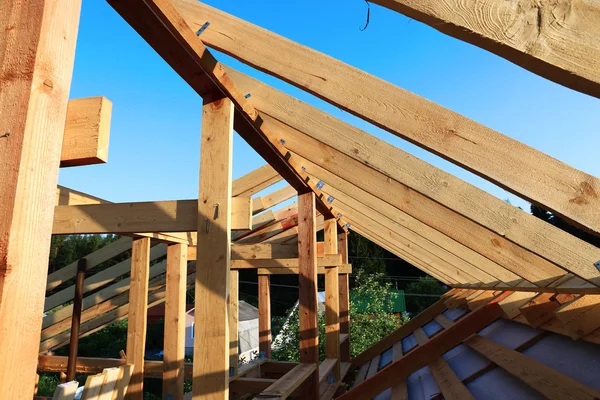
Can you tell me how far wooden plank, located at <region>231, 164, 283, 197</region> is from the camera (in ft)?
20.7

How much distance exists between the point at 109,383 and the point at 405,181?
11.6 feet

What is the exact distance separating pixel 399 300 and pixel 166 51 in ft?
66.1

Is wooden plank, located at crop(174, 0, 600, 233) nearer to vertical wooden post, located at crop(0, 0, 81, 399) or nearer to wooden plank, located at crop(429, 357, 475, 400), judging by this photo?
vertical wooden post, located at crop(0, 0, 81, 399)

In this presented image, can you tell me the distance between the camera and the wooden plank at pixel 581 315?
3139 millimetres

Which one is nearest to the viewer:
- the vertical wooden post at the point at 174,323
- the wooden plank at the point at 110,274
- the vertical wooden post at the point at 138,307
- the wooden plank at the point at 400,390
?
the wooden plank at the point at 400,390

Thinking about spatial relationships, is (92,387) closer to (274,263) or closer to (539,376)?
(274,263)

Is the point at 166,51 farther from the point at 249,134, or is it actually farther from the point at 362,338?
the point at 362,338

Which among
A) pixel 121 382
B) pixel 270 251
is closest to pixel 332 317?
pixel 270 251

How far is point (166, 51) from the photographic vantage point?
6.79 feet

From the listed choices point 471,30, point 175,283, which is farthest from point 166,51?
point 175,283

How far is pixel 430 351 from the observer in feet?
15.9

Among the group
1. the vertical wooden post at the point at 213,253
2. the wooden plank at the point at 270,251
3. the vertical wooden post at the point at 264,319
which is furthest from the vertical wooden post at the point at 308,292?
the vertical wooden post at the point at 264,319

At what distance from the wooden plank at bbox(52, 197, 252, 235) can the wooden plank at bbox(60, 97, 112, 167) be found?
1.26 metres

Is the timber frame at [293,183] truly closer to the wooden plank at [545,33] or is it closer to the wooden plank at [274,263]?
the wooden plank at [545,33]
